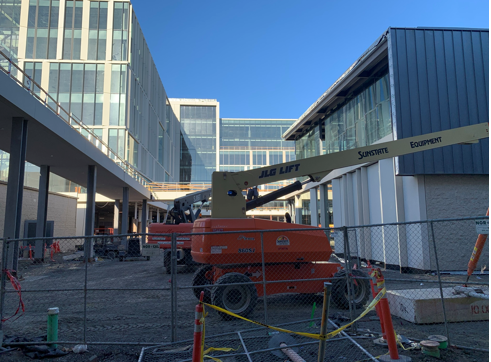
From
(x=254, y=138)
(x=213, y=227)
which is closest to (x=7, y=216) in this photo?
(x=213, y=227)

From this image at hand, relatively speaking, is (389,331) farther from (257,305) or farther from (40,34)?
(40,34)

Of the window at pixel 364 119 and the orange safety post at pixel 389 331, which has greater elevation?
the window at pixel 364 119

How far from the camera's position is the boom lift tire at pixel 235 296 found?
750cm

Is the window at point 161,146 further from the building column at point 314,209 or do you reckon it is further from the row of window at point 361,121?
the row of window at point 361,121

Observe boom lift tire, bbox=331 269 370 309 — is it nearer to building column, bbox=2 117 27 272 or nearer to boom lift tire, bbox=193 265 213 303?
boom lift tire, bbox=193 265 213 303

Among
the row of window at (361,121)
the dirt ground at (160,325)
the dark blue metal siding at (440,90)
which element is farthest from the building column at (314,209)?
the dirt ground at (160,325)

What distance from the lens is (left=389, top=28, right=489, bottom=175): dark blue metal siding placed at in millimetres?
13492

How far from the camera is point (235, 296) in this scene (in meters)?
7.73

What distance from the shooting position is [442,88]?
1400cm

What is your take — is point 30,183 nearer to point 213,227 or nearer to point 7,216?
point 7,216

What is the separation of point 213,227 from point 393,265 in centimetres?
943

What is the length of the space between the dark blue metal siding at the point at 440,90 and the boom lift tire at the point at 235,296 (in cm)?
823

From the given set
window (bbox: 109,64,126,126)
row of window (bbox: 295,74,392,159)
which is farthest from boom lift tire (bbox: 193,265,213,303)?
window (bbox: 109,64,126,126)

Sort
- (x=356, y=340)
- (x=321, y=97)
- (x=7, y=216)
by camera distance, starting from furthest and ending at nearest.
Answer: (x=321, y=97)
(x=7, y=216)
(x=356, y=340)
